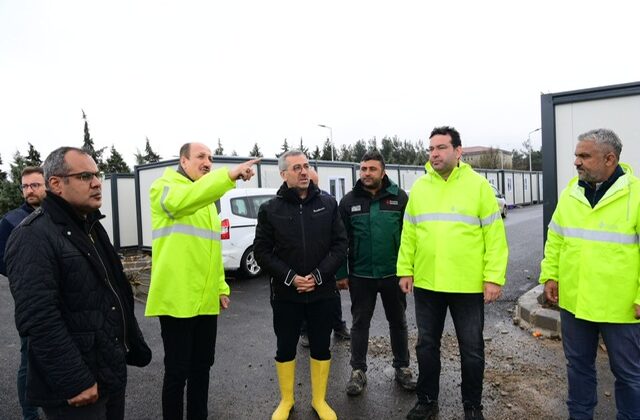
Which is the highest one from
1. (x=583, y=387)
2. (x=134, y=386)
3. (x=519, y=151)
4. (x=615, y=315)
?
(x=519, y=151)

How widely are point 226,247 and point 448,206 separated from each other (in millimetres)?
6316

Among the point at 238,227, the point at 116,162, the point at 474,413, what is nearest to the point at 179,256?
the point at 474,413

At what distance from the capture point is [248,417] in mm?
3549

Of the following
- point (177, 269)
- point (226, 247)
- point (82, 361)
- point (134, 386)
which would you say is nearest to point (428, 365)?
point (177, 269)

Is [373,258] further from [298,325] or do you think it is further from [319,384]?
[319,384]

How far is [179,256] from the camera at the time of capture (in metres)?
2.99

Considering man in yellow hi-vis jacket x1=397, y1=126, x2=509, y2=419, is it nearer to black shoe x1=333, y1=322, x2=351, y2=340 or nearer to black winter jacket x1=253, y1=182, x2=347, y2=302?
black winter jacket x1=253, y1=182, x2=347, y2=302

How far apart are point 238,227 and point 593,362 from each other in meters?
6.97

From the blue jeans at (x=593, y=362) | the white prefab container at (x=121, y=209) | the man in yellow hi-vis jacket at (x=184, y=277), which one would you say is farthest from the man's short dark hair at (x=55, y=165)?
the white prefab container at (x=121, y=209)

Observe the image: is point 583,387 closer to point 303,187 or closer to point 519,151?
point 303,187

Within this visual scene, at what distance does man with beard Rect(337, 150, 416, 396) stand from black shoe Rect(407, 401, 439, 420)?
451mm

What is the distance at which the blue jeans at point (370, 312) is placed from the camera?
404cm

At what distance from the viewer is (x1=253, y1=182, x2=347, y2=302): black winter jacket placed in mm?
3418

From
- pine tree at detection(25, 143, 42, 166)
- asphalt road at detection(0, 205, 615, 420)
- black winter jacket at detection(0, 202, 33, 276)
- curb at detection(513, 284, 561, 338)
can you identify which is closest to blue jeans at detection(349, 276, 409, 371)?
asphalt road at detection(0, 205, 615, 420)
